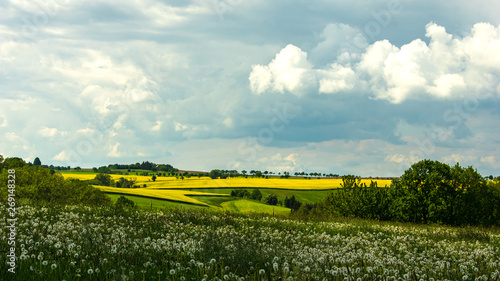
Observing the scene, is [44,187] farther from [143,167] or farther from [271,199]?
[143,167]

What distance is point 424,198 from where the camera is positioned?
137 ft

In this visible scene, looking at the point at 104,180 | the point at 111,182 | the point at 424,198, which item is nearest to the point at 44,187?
the point at 424,198

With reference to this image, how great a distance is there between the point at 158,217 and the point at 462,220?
39.1 m

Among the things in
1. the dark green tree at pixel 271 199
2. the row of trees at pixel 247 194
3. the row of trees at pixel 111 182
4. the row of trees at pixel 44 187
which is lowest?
the dark green tree at pixel 271 199

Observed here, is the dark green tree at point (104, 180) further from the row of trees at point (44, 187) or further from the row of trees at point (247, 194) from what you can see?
the row of trees at point (44, 187)

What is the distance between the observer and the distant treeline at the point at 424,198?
41.5 meters

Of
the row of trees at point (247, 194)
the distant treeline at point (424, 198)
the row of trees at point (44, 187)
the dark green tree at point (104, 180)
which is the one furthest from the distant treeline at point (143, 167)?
the distant treeline at point (424, 198)

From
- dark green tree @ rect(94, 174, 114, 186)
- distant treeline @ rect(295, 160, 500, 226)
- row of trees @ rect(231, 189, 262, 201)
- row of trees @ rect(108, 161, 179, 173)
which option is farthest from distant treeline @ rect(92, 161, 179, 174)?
distant treeline @ rect(295, 160, 500, 226)

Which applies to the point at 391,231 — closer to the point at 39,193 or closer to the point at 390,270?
the point at 390,270

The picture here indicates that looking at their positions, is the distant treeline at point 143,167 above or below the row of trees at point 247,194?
above

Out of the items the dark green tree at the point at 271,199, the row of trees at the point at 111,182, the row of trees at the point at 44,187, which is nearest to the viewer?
the row of trees at the point at 44,187

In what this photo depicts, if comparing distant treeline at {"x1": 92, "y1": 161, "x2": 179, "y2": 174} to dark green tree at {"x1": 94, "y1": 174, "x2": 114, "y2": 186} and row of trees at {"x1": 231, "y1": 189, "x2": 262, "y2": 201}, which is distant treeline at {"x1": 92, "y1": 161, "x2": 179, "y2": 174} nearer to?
dark green tree at {"x1": 94, "y1": 174, "x2": 114, "y2": 186}

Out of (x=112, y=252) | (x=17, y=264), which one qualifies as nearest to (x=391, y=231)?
(x=112, y=252)

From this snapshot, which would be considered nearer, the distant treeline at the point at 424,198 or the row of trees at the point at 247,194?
the distant treeline at the point at 424,198
